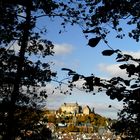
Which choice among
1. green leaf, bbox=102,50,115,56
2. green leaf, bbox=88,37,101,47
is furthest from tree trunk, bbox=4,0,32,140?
green leaf, bbox=88,37,101,47

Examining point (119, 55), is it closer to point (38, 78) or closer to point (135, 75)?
point (135, 75)

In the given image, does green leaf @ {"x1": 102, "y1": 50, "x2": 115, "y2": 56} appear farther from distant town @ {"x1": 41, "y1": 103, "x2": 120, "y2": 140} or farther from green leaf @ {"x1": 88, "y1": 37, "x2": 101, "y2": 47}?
distant town @ {"x1": 41, "y1": 103, "x2": 120, "y2": 140}

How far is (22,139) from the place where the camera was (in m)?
22.3

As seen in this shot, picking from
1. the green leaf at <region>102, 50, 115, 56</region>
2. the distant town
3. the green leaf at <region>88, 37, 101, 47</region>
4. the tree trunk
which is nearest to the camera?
the green leaf at <region>88, 37, 101, 47</region>

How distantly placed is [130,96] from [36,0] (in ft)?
52.1

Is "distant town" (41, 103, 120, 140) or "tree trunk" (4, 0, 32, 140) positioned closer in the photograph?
"distant town" (41, 103, 120, 140)

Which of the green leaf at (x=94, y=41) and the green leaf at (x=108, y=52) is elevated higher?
the green leaf at (x=94, y=41)

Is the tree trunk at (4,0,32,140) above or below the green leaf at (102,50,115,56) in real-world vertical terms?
above

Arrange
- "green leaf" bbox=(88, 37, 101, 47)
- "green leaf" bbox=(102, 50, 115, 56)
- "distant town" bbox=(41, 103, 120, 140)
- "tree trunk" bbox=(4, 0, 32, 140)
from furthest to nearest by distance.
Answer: "tree trunk" bbox=(4, 0, 32, 140) < "distant town" bbox=(41, 103, 120, 140) < "green leaf" bbox=(102, 50, 115, 56) < "green leaf" bbox=(88, 37, 101, 47)

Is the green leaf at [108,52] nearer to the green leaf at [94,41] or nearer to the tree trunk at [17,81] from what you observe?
the green leaf at [94,41]

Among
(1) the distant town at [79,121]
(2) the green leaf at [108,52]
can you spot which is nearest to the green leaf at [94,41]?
(2) the green leaf at [108,52]

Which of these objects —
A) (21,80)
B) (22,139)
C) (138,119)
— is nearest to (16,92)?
(21,80)

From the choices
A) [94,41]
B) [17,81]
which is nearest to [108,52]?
[94,41]

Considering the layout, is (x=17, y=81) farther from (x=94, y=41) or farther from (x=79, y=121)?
(x=94, y=41)
